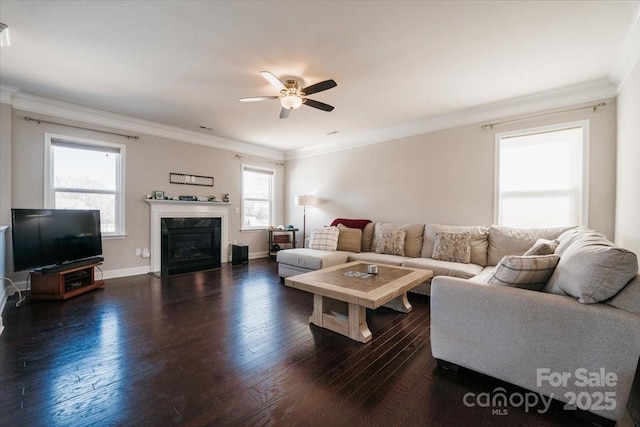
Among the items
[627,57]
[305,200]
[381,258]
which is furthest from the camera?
[305,200]

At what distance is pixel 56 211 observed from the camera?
11.2 feet

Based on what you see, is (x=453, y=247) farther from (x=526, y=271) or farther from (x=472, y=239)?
(x=526, y=271)

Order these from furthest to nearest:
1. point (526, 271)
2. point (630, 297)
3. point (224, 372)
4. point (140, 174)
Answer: point (140, 174) → point (224, 372) → point (526, 271) → point (630, 297)

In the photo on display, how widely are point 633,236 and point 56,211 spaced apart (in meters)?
6.33

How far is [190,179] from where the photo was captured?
512cm

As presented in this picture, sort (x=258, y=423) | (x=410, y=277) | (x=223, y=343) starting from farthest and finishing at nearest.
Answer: (x=410, y=277) < (x=223, y=343) < (x=258, y=423)

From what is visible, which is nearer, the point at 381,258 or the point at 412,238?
the point at 381,258

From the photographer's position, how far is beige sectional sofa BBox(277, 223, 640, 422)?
131 cm

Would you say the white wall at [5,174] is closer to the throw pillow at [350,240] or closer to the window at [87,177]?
the window at [87,177]

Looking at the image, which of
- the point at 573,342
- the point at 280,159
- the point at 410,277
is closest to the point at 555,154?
the point at 410,277

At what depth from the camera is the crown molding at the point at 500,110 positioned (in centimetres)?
310

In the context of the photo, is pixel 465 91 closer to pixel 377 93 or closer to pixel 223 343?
pixel 377 93

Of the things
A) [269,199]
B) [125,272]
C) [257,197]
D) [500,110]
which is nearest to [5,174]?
[125,272]

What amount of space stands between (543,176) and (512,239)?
3.30ft
